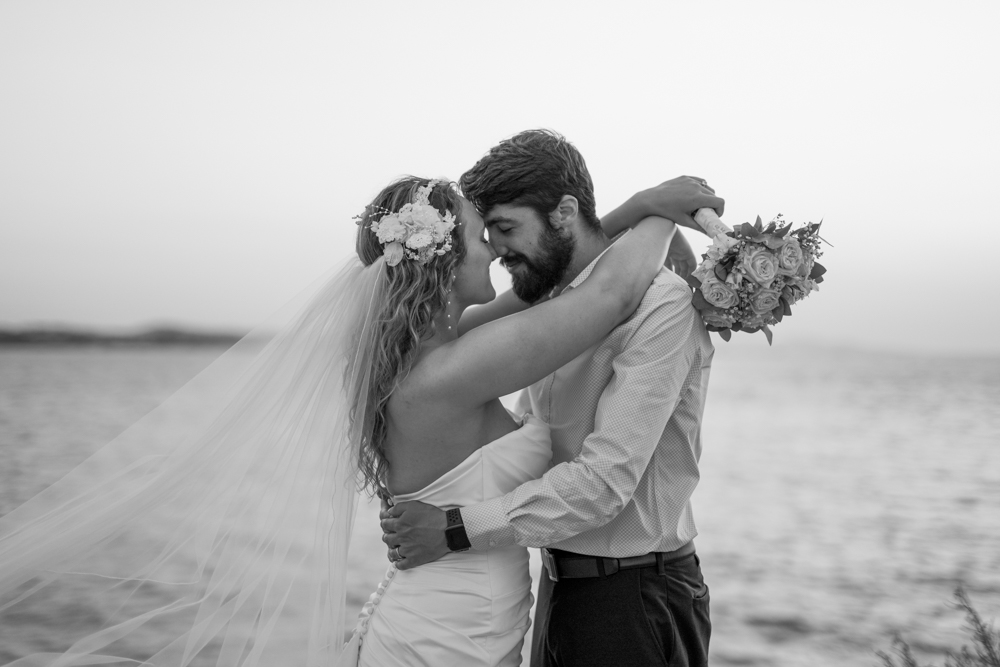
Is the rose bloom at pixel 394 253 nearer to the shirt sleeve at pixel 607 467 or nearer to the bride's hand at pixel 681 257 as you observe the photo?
the shirt sleeve at pixel 607 467

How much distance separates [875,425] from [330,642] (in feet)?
62.1

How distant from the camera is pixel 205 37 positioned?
36.8ft

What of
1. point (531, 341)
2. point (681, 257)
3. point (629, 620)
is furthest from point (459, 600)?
point (681, 257)

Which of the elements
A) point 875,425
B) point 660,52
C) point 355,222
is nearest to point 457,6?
point 660,52

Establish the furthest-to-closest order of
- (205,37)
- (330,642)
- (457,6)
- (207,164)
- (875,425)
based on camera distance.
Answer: (875,425) → (207,164) → (205,37) → (457,6) → (330,642)

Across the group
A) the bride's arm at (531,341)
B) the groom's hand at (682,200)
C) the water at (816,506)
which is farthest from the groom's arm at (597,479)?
the water at (816,506)

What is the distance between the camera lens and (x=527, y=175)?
2732 mm

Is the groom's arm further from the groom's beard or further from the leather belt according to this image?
the groom's beard

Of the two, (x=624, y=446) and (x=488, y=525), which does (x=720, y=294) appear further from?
(x=488, y=525)

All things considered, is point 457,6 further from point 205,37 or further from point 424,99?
point 205,37

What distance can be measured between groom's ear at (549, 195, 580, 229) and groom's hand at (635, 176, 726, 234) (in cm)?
25

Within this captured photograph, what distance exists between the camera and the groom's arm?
2.25 meters

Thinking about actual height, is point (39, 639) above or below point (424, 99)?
below

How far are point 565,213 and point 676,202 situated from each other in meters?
0.39
